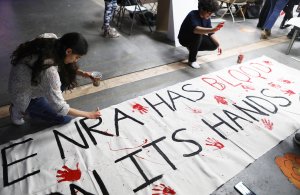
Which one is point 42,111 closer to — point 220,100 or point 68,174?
point 68,174

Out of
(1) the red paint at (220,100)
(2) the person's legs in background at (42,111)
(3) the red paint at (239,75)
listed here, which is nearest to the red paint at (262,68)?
(3) the red paint at (239,75)

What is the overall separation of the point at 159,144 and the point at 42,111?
0.99 metres

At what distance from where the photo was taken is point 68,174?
5.63 feet

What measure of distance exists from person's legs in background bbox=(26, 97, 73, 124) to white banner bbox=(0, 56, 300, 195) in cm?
10

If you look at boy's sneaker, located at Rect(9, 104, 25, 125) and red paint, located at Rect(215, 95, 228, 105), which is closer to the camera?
boy's sneaker, located at Rect(9, 104, 25, 125)

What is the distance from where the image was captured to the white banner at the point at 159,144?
170cm

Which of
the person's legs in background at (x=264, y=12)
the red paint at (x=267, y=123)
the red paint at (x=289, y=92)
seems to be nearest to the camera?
the red paint at (x=267, y=123)

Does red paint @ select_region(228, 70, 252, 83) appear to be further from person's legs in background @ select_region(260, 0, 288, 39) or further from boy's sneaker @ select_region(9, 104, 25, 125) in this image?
boy's sneaker @ select_region(9, 104, 25, 125)

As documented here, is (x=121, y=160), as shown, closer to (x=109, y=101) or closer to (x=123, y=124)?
(x=123, y=124)

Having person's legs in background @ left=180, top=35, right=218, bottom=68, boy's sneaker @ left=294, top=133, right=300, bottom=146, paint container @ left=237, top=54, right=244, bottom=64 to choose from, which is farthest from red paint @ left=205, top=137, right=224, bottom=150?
paint container @ left=237, top=54, right=244, bottom=64

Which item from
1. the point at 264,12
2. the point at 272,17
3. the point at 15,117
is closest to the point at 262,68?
the point at 272,17

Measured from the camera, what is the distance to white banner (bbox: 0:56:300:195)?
1698 mm

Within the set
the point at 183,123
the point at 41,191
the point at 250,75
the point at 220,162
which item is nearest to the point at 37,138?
the point at 41,191

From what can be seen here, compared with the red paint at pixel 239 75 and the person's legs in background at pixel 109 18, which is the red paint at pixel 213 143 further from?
the person's legs in background at pixel 109 18
